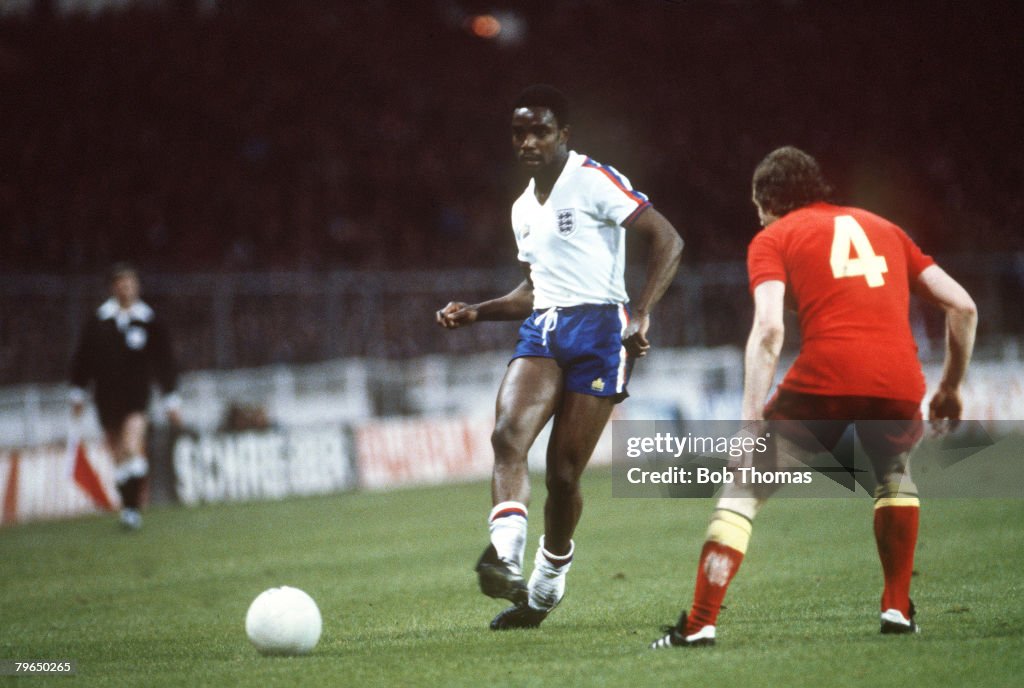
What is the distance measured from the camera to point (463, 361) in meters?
22.3

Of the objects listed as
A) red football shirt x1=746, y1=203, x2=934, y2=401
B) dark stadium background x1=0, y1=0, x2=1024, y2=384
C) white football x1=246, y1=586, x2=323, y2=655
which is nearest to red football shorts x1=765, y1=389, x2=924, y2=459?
red football shirt x1=746, y1=203, x2=934, y2=401

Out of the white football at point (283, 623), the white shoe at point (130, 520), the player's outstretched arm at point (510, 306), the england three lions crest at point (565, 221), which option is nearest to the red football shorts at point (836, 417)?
the england three lions crest at point (565, 221)

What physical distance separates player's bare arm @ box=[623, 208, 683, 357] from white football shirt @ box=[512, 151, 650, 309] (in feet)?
0.39

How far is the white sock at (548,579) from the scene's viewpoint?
22.3 feet

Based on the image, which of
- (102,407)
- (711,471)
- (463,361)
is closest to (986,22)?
(463,361)

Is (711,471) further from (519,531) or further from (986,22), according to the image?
(986,22)

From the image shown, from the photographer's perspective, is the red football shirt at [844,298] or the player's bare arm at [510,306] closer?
the red football shirt at [844,298]

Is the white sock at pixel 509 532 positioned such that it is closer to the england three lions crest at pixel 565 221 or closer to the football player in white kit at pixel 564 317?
the football player in white kit at pixel 564 317

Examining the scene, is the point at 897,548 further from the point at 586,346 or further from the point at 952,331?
the point at 586,346

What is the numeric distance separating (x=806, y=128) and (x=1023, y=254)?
715 cm

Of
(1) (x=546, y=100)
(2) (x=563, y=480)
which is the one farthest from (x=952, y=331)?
(1) (x=546, y=100)

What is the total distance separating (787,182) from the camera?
19.6ft

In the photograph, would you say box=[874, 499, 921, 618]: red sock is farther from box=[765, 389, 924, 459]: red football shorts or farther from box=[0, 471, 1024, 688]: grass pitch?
box=[765, 389, 924, 459]: red football shorts

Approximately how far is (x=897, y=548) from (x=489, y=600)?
10.0 feet
